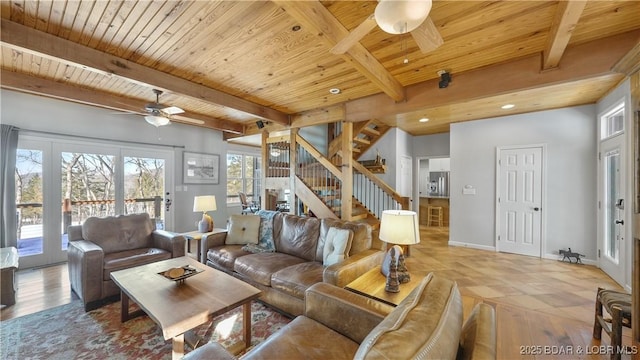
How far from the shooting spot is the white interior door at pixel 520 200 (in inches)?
172

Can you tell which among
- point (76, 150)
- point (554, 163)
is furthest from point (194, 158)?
point (554, 163)

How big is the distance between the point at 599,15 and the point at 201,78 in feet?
12.3

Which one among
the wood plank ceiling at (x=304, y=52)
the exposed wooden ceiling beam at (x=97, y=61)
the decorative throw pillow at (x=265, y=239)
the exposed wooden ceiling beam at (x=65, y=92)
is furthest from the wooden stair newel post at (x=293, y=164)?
the exposed wooden ceiling beam at (x=65, y=92)

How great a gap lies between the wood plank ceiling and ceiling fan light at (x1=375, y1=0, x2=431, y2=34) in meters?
0.65

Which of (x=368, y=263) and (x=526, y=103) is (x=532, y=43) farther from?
(x=368, y=263)

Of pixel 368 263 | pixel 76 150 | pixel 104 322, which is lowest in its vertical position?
pixel 104 322

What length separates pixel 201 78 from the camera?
305 cm

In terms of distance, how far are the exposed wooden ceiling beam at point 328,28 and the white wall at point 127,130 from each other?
4533 millimetres

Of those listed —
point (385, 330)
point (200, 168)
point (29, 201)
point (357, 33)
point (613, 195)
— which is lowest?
point (385, 330)

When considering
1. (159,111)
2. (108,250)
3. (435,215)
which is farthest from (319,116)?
(435,215)

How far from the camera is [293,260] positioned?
2816 mm

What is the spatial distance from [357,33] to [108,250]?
3.70 metres

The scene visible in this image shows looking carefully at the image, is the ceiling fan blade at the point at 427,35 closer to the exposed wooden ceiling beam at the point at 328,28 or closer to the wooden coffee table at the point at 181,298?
the exposed wooden ceiling beam at the point at 328,28

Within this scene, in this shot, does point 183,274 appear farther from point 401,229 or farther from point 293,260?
point 401,229
